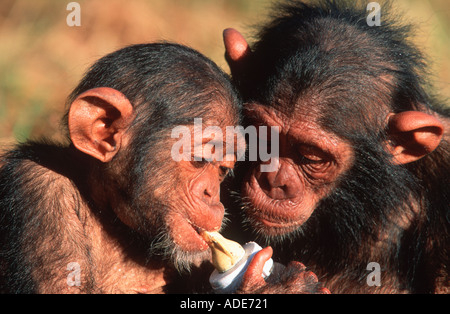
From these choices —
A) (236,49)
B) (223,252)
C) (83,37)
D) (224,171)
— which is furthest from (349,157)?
(83,37)

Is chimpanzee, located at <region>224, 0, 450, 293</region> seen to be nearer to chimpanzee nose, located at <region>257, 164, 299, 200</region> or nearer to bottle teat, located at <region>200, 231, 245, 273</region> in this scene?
chimpanzee nose, located at <region>257, 164, 299, 200</region>

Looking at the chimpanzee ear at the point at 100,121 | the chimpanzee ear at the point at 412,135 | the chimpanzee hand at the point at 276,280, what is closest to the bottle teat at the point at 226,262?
the chimpanzee hand at the point at 276,280

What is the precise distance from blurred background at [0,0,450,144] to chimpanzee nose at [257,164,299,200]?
320cm

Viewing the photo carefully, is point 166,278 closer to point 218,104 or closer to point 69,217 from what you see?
point 69,217

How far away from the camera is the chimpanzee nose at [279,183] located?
177 inches

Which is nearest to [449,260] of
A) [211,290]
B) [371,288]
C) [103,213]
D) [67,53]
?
[371,288]

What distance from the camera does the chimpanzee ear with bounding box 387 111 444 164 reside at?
4.25 metres

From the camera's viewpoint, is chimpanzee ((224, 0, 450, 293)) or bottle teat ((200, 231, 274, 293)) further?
chimpanzee ((224, 0, 450, 293))

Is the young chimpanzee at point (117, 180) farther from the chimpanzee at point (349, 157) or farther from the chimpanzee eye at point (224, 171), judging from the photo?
the chimpanzee at point (349, 157)

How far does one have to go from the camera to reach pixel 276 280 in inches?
165

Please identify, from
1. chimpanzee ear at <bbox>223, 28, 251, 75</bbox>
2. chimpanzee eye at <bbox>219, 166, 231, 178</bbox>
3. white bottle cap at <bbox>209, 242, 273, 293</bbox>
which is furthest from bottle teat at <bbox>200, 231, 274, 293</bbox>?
chimpanzee ear at <bbox>223, 28, 251, 75</bbox>

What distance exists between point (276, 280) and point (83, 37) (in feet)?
18.7
